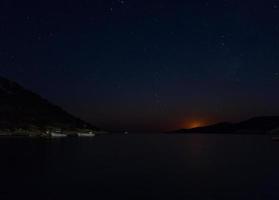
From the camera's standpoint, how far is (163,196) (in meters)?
44.9

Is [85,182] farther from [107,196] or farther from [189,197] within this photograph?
[189,197]

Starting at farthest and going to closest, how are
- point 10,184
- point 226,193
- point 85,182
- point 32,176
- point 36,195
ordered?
point 32,176
point 85,182
point 10,184
point 226,193
point 36,195

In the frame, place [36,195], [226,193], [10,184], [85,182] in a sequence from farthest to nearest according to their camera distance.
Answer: [85,182] < [10,184] < [226,193] < [36,195]

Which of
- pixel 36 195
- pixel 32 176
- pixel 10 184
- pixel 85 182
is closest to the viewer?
pixel 36 195

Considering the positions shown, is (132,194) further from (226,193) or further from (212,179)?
(212,179)

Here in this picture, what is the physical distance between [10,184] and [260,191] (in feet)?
129

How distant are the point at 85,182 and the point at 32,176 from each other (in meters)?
11.8

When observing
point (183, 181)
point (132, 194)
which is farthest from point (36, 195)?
point (183, 181)

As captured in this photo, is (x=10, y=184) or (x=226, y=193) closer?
(x=226, y=193)

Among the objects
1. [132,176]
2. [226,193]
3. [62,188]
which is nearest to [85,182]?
[62,188]

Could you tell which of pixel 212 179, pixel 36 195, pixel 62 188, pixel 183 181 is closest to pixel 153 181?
pixel 183 181

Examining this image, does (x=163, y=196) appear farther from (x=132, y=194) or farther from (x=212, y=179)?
(x=212, y=179)

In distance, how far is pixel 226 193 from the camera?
4750 centimetres

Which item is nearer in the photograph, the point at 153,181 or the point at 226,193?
the point at 226,193
